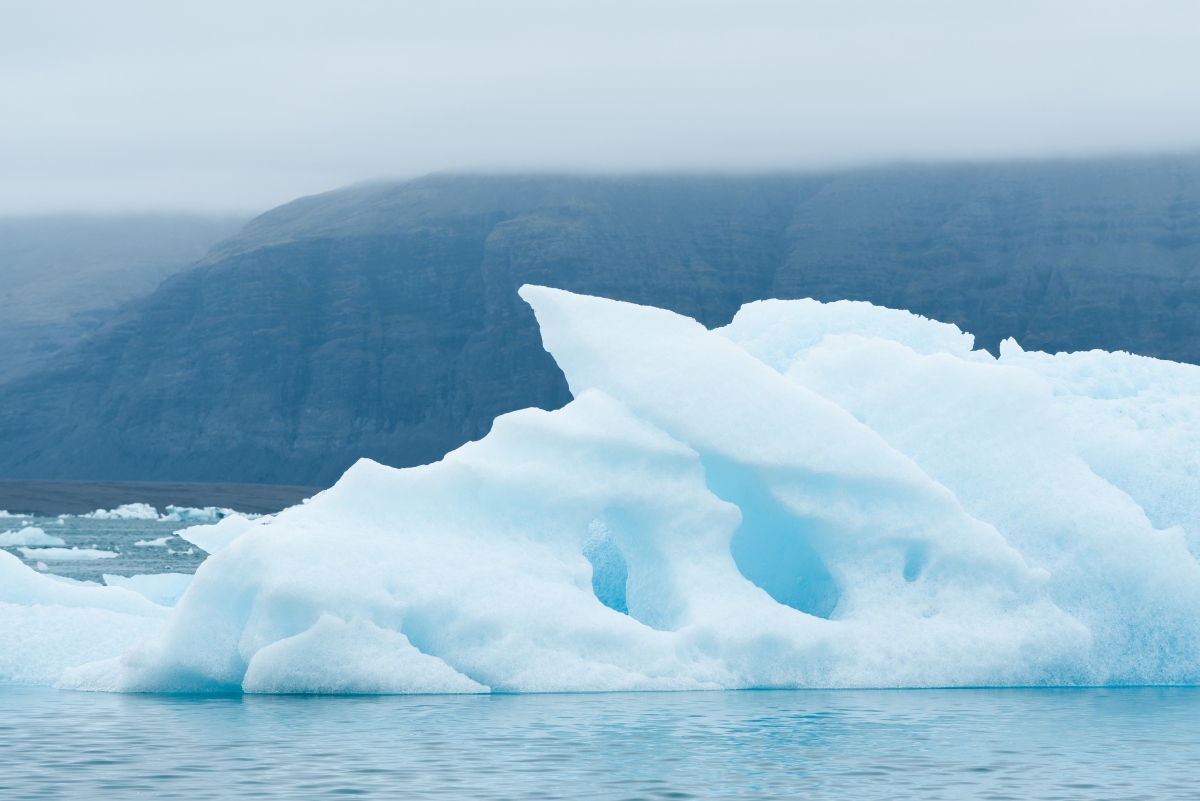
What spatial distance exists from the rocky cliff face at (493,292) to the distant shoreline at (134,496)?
66.1 ft

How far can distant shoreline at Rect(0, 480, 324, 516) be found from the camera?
9569 cm

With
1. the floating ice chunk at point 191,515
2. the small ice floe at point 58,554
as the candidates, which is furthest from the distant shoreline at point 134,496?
the small ice floe at point 58,554

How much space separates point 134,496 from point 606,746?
107698 mm

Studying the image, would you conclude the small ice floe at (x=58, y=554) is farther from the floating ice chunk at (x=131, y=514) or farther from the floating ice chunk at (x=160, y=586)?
the floating ice chunk at (x=131, y=514)

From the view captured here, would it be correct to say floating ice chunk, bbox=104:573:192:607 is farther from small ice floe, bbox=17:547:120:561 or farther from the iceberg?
the iceberg

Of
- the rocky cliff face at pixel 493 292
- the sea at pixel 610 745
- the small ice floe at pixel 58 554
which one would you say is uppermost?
the rocky cliff face at pixel 493 292

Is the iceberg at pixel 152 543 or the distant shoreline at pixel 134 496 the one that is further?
the distant shoreline at pixel 134 496

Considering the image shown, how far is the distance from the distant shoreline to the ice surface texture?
262 ft

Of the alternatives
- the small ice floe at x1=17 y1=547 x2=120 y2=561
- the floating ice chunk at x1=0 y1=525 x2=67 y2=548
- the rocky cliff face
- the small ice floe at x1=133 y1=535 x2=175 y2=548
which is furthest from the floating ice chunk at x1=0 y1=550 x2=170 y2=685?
the rocky cliff face

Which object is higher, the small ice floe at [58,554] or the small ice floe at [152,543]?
the small ice floe at [152,543]

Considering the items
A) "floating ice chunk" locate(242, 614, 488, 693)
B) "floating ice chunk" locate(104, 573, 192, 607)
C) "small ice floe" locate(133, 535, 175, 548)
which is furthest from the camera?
"small ice floe" locate(133, 535, 175, 548)

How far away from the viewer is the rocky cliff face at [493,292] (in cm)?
15000

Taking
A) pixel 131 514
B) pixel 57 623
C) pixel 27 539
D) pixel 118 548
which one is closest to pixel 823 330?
pixel 57 623

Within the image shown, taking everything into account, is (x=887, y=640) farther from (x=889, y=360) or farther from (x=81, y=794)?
(x=81, y=794)
